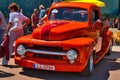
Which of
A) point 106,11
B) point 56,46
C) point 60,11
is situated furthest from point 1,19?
point 106,11

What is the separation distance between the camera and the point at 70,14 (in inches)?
391

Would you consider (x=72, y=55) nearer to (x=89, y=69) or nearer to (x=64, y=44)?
(x=64, y=44)

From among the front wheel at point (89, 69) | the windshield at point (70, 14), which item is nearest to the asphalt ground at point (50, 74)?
the front wheel at point (89, 69)

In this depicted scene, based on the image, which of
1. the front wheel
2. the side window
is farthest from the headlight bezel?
the side window

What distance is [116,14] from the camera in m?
22.5

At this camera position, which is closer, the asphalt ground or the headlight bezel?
the headlight bezel

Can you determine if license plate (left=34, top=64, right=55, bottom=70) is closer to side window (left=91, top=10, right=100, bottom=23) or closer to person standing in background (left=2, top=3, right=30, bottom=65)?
person standing in background (left=2, top=3, right=30, bottom=65)

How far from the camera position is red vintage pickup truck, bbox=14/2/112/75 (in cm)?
831

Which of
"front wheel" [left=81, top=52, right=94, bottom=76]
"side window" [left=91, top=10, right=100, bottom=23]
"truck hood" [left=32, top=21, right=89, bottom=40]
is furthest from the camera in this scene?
"side window" [left=91, top=10, right=100, bottom=23]

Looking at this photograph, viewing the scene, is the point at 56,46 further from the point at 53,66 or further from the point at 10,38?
the point at 10,38

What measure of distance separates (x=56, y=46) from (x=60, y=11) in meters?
2.00

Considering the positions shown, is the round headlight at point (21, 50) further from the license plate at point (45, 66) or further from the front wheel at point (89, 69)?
the front wheel at point (89, 69)

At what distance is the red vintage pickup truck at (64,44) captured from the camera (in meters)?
8.31

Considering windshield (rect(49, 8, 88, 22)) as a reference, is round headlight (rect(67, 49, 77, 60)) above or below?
below
